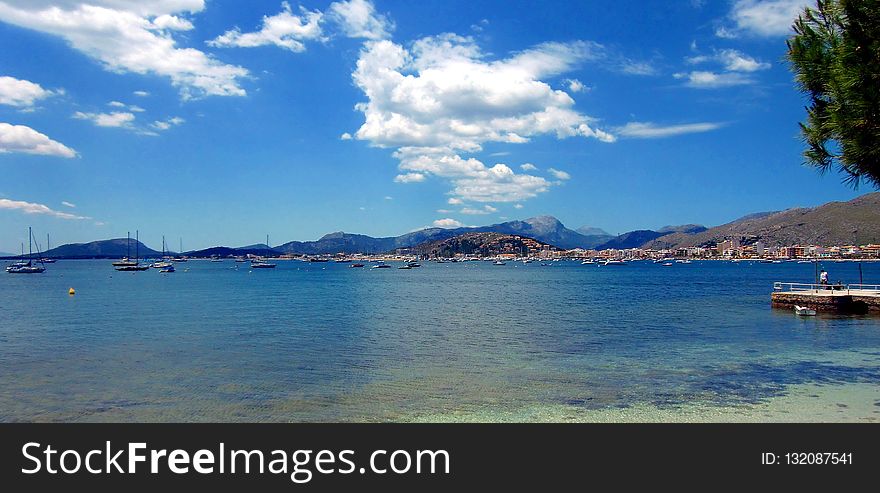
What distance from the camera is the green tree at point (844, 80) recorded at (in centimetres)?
1121

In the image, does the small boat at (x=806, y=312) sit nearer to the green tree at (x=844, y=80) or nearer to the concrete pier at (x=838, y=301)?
the concrete pier at (x=838, y=301)

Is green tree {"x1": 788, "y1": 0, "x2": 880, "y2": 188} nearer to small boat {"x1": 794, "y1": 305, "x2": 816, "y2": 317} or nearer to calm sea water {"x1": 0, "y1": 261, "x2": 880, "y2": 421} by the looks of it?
calm sea water {"x1": 0, "y1": 261, "x2": 880, "y2": 421}

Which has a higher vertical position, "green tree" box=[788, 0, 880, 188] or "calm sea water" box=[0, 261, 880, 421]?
"green tree" box=[788, 0, 880, 188]

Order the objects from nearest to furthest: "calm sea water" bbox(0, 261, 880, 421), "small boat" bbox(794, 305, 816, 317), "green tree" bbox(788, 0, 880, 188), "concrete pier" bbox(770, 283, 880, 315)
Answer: "green tree" bbox(788, 0, 880, 188) < "calm sea water" bbox(0, 261, 880, 421) < "small boat" bbox(794, 305, 816, 317) < "concrete pier" bbox(770, 283, 880, 315)

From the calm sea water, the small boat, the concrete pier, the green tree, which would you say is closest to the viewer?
the green tree

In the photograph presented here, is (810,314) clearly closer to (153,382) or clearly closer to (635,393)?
(635,393)

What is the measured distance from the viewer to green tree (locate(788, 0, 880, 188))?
11.2 meters

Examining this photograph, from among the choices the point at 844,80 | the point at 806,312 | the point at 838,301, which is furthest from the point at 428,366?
the point at 838,301

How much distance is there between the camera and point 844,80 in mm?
11250

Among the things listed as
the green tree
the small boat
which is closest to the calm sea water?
the small boat

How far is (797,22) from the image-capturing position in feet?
43.8

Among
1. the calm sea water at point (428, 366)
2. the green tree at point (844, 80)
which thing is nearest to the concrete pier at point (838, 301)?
the calm sea water at point (428, 366)
